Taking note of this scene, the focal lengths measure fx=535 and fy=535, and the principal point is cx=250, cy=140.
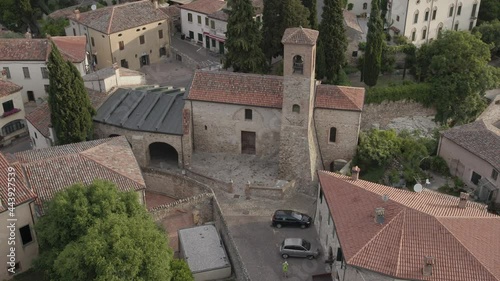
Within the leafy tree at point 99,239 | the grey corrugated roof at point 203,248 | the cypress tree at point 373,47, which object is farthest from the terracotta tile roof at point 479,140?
the leafy tree at point 99,239

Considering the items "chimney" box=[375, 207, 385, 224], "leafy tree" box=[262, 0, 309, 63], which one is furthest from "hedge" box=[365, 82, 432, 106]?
"chimney" box=[375, 207, 385, 224]

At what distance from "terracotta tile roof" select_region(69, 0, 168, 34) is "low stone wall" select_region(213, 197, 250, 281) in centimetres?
3212

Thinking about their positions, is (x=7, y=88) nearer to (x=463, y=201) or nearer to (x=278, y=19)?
(x=278, y=19)

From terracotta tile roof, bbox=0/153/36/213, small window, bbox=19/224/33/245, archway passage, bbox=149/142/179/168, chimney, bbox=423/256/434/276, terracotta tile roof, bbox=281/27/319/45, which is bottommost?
archway passage, bbox=149/142/179/168

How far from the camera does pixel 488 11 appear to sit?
7019 centimetres

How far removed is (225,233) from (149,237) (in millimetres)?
9545

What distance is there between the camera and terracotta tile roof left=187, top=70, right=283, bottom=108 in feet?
144

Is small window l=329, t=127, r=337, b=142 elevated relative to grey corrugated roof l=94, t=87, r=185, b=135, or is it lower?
lower

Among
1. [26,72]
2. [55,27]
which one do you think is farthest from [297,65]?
[55,27]

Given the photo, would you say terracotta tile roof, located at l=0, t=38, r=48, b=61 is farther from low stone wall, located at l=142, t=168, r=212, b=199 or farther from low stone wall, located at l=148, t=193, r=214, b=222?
low stone wall, located at l=148, t=193, r=214, b=222

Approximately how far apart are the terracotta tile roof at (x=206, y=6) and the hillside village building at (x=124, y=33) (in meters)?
4.32

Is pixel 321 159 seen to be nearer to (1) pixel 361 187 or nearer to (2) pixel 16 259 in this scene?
(1) pixel 361 187

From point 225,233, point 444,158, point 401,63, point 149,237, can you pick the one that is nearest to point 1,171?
point 149,237

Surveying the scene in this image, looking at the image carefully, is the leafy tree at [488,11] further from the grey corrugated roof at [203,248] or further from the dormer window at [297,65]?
the grey corrugated roof at [203,248]
